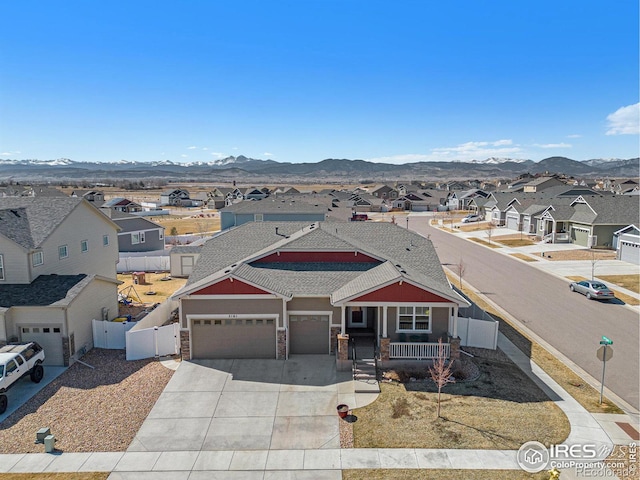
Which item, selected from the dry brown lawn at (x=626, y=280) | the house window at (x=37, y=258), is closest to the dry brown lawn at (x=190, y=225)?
the house window at (x=37, y=258)

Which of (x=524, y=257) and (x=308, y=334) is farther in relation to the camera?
(x=524, y=257)

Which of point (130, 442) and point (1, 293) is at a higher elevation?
point (1, 293)

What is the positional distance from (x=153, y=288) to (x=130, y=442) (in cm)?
2060

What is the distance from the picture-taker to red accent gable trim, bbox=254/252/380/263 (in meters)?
23.3

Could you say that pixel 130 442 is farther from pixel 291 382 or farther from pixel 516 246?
pixel 516 246

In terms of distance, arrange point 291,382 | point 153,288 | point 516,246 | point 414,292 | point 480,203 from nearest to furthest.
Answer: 1. point 291,382
2. point 414,292
3. point 153,288
4. point 516,246
5. point 480,203

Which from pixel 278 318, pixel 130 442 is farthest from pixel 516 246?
pixel 130 442

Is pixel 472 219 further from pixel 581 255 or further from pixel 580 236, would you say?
pixel 581 255

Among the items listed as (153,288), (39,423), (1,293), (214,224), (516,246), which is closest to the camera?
(39,423)

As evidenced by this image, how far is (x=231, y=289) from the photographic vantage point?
1973 cm

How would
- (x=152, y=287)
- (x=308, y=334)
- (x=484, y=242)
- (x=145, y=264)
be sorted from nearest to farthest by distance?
(x=308, y=334)
(x=152, y=287)
(x=145, y=264)
(x=484, y=242)

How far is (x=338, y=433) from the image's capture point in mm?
14562

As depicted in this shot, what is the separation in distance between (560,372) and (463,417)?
6.92m

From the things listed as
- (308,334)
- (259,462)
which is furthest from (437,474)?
(308,334)
